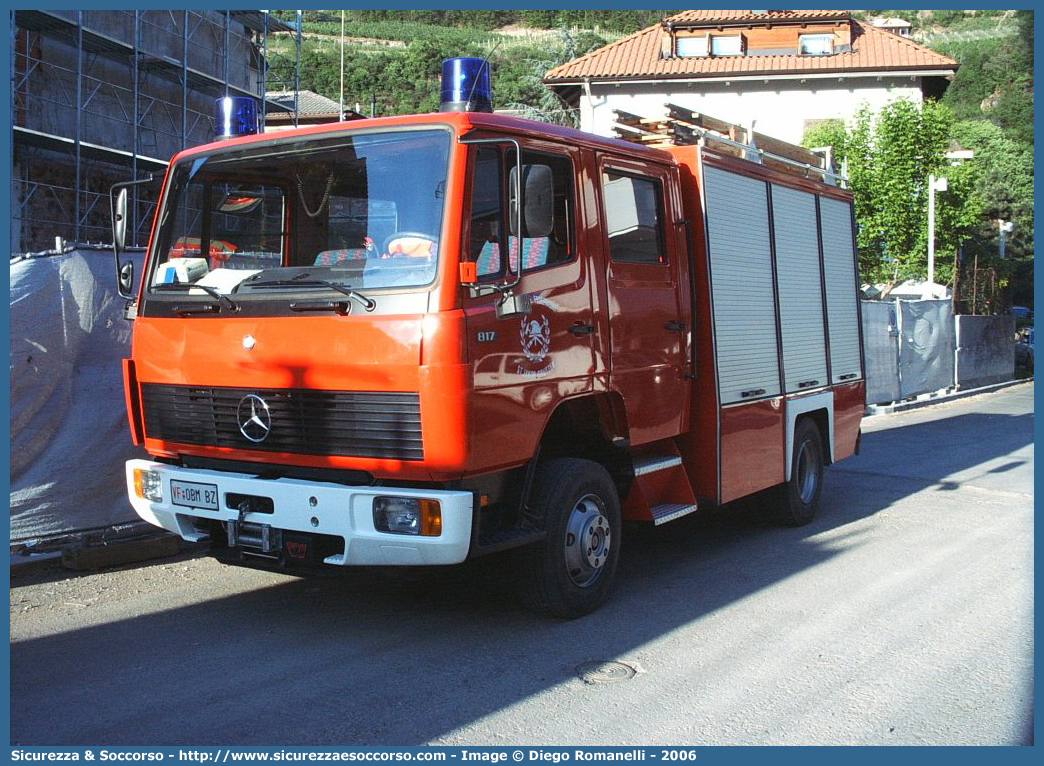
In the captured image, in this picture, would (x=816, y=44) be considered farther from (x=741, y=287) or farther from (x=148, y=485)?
(x=148, y=485)

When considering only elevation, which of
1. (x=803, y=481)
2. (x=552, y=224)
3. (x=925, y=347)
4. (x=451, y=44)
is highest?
(x=451, y=44)

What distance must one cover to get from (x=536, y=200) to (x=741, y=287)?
8.78 feet

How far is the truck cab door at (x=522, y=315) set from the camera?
5.11 m

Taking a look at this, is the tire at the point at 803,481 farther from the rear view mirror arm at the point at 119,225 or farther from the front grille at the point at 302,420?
the rear view mirror arm at the point at 119,225

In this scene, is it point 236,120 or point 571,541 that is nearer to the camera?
point 571,541

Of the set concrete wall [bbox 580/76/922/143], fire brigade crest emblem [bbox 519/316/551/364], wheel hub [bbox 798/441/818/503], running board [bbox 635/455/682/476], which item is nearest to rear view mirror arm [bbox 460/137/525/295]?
fire brigade crest emblem [bbox 519/316/551/364]

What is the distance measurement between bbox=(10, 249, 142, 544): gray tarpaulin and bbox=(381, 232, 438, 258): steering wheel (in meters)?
2.93

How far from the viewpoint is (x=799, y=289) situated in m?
8.61

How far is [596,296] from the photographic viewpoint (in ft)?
19.5

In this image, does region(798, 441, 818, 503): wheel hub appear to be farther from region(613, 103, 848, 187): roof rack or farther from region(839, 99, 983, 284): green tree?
region(839, 99, 983, 284): green tree

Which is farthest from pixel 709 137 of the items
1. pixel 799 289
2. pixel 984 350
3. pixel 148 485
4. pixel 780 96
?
pixel 780 96

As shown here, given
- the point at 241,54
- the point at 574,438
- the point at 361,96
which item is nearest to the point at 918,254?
the point at 241,54

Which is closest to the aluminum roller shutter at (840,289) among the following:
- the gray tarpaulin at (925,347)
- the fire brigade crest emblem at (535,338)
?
the fire brigade crest emblem at (535,338)

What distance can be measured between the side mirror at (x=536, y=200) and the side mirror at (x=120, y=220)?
2363mm
